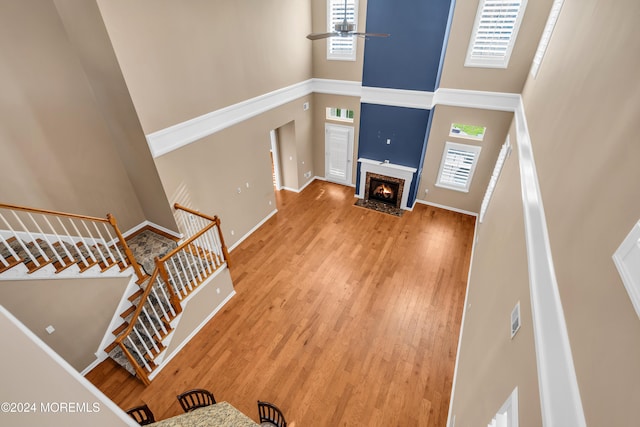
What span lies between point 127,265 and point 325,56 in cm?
705

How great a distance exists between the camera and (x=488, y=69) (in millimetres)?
6449

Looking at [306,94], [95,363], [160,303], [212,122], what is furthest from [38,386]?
[306,94]

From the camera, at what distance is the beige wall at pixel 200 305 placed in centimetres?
468

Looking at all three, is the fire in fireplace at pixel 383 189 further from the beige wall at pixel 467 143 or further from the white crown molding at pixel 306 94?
the white crown molding at pixel 306 94

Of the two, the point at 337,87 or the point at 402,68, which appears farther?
the point at 337,87

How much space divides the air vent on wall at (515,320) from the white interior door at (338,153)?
24.1ft

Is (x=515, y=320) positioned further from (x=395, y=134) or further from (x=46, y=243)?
(x=395, y=134)

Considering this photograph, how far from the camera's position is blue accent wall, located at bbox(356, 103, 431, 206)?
23.8 feet

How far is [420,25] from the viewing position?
6.23 meters

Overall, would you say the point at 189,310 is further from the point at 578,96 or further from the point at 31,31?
the point at 578,96

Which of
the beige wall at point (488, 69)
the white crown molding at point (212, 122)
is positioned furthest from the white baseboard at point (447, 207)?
the white crown molding at point (212, 122)

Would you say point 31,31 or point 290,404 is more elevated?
point 31,31

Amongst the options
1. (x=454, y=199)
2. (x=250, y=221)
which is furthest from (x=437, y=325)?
(x=250, y=221)

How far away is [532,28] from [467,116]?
1.98 m
